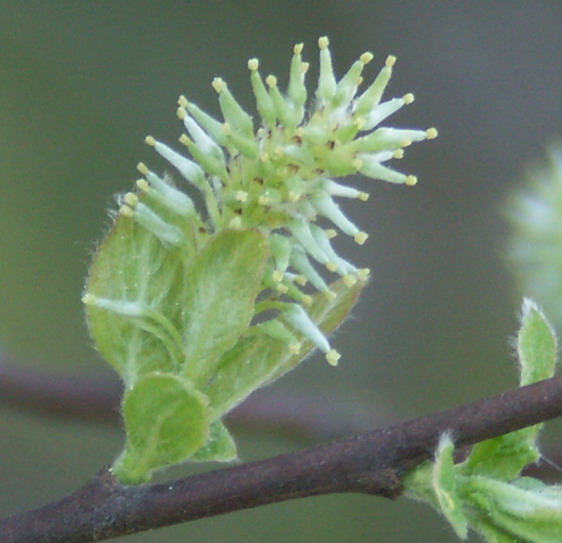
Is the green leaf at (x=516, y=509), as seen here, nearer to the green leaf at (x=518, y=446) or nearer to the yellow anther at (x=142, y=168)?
the green leaf at (x=518, y=446)

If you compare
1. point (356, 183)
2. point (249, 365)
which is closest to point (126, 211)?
point (249, 365)

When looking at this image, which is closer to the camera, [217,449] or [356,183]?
[217,449]

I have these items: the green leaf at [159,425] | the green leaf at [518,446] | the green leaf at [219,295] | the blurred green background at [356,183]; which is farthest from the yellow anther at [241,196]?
the blurred green background at [356,183]

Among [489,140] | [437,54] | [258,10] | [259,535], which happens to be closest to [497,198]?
[489,140]

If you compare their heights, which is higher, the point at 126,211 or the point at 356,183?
the point at 356,183

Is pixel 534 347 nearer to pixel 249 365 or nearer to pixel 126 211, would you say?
pixel 249 365

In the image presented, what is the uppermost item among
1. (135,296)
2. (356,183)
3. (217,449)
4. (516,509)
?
(356,183)

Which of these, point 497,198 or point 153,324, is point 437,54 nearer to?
point 497,198
